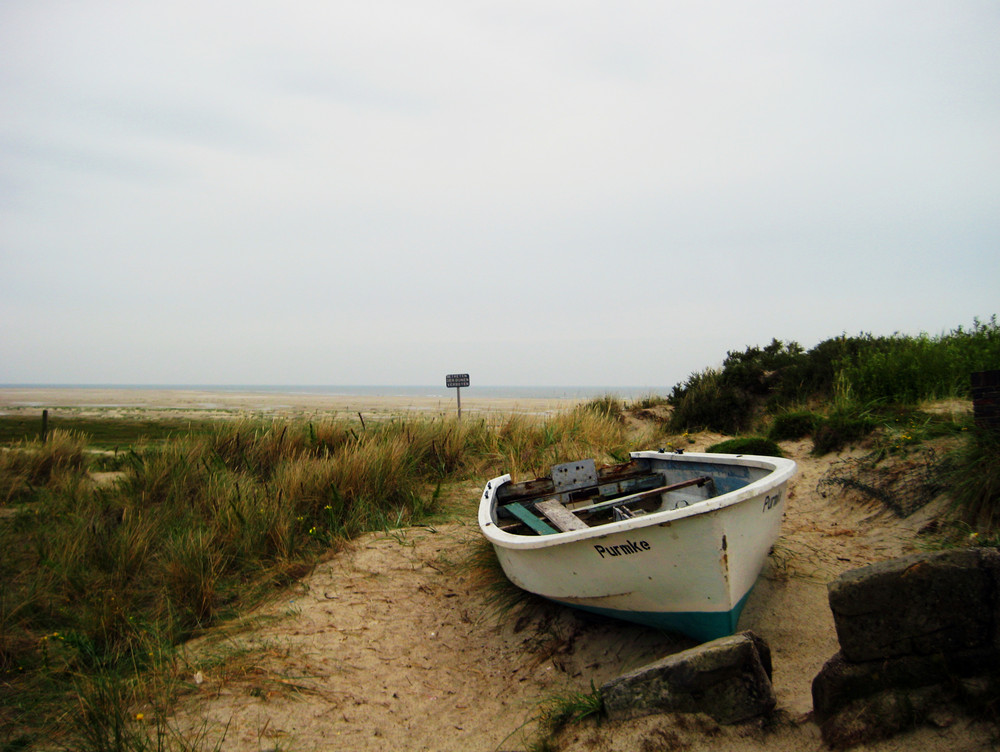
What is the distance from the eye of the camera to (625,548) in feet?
12.4

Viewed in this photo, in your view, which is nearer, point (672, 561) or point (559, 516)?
point (672, 561)

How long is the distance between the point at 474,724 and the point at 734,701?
63.4 inches

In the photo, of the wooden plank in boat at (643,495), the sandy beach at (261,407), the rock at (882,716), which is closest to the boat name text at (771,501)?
the wooden plank in boat at (643,495)

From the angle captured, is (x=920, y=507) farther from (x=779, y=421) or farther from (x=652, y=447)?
(x=652, y=447)

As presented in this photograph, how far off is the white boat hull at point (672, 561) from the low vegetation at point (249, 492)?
0.77 m

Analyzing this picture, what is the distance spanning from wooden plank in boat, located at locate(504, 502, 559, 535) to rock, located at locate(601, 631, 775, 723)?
6.10 feet

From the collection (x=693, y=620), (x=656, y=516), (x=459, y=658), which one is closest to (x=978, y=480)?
(x=693, y=620)

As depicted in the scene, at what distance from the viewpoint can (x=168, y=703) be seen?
12.4 feet

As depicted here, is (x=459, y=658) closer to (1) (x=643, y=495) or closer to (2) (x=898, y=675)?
(1) (x=643, y=495)

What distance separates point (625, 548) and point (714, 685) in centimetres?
90

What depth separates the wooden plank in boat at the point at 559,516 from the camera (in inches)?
206

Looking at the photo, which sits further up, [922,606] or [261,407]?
[922,606]

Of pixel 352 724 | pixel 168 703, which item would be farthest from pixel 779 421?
pixel 168 703

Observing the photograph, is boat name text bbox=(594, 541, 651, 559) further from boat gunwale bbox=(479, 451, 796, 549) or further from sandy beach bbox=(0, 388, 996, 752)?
sandy beach bbox=(0, 388, 996, 752)
